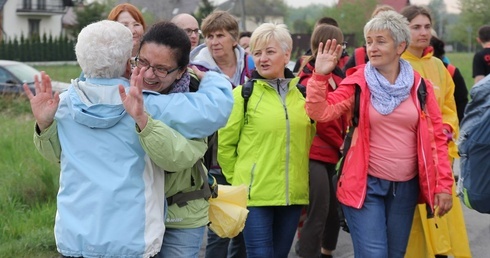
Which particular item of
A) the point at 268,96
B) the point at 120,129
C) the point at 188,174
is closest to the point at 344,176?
the point at 268,96

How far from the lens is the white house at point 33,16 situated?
264 ft

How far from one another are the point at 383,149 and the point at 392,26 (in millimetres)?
787

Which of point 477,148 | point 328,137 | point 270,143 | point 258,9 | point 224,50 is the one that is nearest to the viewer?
point 477,148

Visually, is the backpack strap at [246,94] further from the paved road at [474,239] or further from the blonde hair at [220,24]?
the paved road at [474,239]

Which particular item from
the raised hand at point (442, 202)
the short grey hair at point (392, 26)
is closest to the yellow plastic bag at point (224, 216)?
the raised hand at point (442, 202)

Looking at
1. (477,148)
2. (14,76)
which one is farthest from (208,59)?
(14,76)

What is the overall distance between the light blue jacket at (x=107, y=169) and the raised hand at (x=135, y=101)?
46 millimetres

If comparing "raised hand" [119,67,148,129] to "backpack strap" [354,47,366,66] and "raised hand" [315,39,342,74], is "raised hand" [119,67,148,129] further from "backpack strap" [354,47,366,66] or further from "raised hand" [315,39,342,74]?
"backpack strap" [354,47,366,66]

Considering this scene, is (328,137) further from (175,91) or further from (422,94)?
(175,91)

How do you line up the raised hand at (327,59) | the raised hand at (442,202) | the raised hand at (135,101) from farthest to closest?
1. the raised hand at (442,202)
2. the raised hand at (327,59)
3. the raised hand at (135,101)

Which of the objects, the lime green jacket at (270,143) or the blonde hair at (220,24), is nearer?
the lime green jacket at (270,143)

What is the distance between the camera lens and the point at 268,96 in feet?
17.9

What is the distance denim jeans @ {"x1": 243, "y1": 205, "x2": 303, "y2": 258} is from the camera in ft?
17.8

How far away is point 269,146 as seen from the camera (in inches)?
212
